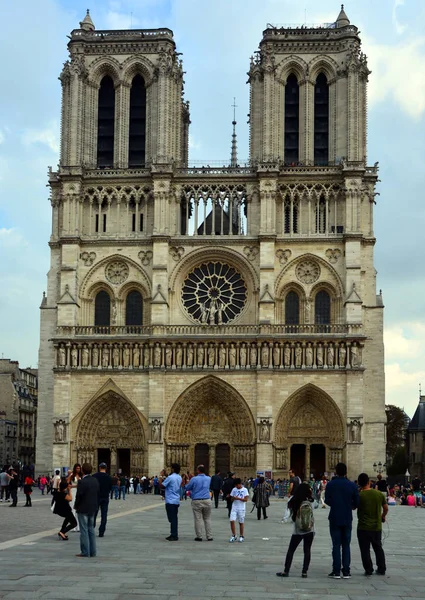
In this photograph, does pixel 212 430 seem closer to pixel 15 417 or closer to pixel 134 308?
pixel 134 308

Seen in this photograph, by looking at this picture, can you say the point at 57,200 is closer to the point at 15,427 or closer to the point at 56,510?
the point at 15,427

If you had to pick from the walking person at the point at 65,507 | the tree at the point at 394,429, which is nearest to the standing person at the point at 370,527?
the walking person at the point at 65,507

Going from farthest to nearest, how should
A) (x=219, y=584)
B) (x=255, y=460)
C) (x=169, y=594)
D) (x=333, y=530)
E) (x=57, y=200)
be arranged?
(x=57, y=200) → (x=255, y=460) → (x=333, y=530) → (x=219, y=584) → (x=169, y=594)

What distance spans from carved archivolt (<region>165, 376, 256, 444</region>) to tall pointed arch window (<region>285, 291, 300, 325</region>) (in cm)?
508

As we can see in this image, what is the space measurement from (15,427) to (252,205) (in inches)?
1230

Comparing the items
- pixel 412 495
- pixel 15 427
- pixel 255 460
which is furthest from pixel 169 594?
pixel 15 427

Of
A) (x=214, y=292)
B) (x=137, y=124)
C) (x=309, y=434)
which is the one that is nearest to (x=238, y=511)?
(x=309, y=434)

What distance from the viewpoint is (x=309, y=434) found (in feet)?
165

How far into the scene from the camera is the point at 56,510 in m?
20.1

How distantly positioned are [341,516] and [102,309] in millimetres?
39354

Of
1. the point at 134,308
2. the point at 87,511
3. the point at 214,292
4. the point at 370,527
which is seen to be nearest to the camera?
the point at 370,527

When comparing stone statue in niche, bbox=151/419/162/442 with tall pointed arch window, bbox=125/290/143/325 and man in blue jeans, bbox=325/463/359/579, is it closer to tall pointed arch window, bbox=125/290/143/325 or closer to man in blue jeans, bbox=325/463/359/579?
tall pointed arch window, bbox=125/290/143/325

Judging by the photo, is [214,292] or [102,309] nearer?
[214,292]

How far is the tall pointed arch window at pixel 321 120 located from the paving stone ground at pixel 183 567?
3268 centimetres
